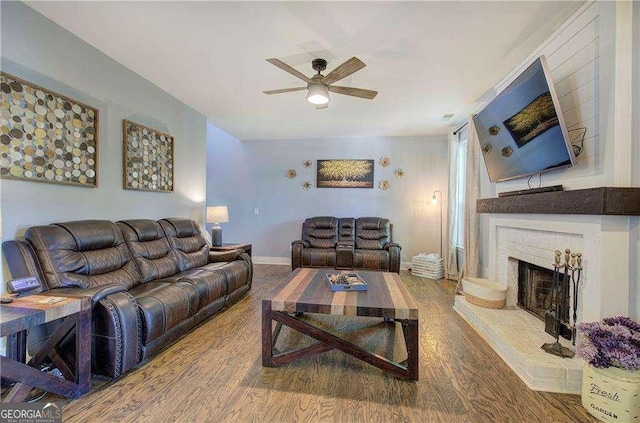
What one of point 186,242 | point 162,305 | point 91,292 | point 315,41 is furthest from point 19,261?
point 315,41

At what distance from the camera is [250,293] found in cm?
369

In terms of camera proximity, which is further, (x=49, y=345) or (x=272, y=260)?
(x=272, y=260)

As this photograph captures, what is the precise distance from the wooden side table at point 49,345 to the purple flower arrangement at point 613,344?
2.94 meters

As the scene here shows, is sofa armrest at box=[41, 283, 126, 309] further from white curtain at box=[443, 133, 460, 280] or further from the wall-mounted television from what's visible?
white curtain at box=[443, 133, 460, 280]

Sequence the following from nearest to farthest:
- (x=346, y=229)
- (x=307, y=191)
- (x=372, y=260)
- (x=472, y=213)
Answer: (x=472, y=213) < (x=372, y=260) < (x=346, y=229) < (x=307, y=191)

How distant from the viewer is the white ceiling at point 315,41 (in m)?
1.94

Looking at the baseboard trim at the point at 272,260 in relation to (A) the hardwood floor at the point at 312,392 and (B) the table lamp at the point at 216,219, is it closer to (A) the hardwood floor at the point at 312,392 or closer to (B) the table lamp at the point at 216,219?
(B) the table lamp at the point at 216,219

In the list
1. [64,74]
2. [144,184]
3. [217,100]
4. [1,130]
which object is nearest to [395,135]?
[217,100]

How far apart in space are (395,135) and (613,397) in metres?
4.48

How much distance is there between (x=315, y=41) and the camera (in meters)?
2.29

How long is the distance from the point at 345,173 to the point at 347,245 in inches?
60.8

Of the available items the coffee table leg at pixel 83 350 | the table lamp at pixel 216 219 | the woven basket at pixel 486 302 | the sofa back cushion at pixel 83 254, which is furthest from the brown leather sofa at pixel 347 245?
the coffee table leg at pixel 83 350

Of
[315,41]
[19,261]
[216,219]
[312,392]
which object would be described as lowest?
[312,392]

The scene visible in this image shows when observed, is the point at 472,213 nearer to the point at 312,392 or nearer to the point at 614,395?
the point at 614,395
